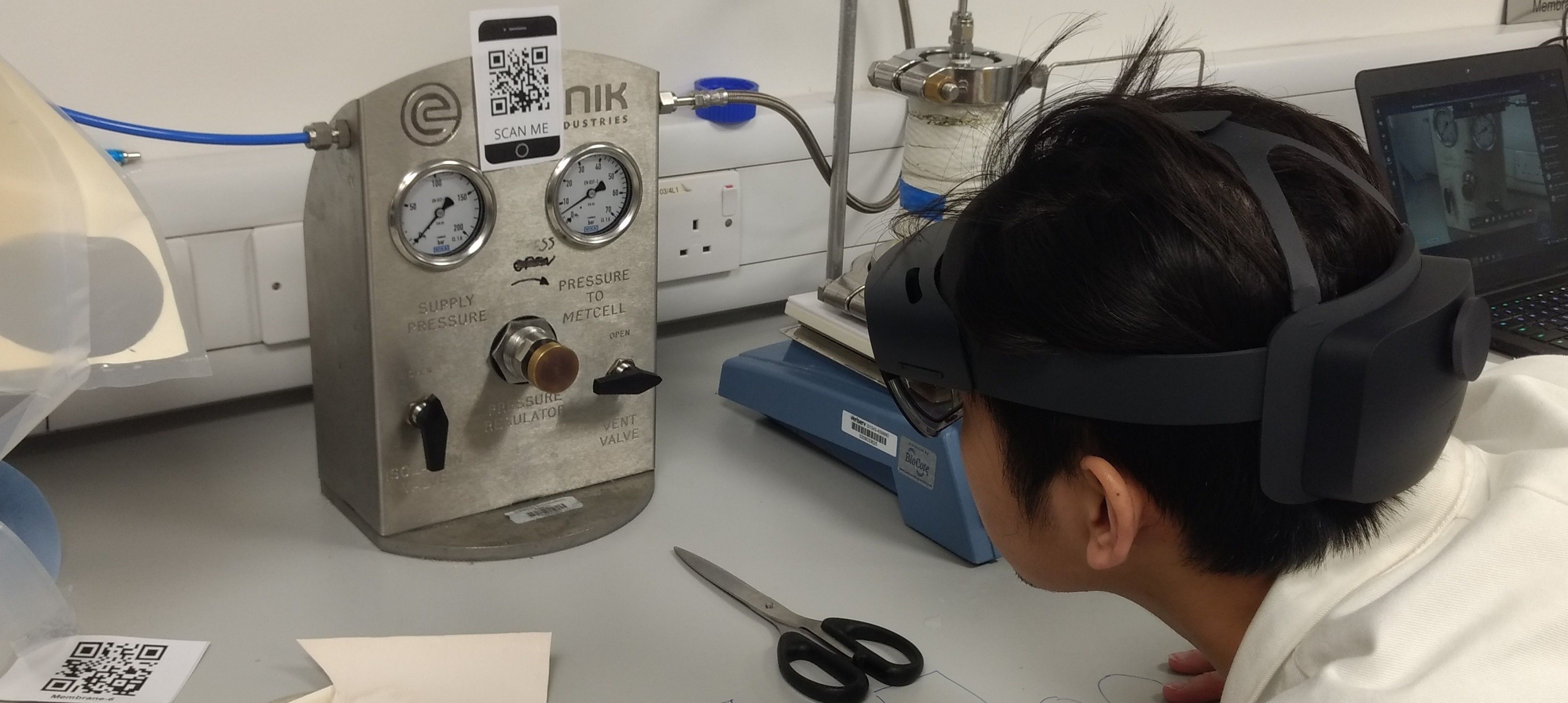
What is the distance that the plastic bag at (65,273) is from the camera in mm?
716

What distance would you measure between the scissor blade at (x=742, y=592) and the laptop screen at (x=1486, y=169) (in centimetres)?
73

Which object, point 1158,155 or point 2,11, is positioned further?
point 2,11

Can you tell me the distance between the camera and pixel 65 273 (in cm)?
72

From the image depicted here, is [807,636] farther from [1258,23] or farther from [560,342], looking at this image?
[1258,23]

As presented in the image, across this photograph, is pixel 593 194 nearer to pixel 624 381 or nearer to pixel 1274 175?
pixel 624 381

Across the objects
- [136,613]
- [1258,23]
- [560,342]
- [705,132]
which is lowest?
[136,613]

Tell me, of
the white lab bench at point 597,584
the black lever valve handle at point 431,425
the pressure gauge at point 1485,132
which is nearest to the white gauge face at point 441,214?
the black lever valve handle at point 431,425

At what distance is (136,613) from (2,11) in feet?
1.52

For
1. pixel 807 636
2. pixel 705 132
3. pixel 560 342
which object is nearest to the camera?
pixel 807 636

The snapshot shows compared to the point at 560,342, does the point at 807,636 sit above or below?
below

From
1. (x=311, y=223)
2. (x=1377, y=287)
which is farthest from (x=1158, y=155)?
(x=311, y=223)

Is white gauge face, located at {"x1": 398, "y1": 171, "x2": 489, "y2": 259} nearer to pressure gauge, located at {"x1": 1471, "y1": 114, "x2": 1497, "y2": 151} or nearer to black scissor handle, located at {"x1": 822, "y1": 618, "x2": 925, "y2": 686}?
black scissor handle, located at {"x1": 822, "y1": 618, "x2": 925, "y2": 686}

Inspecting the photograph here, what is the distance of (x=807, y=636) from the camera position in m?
0.79

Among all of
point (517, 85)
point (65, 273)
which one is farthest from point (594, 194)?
point (65, 273)
